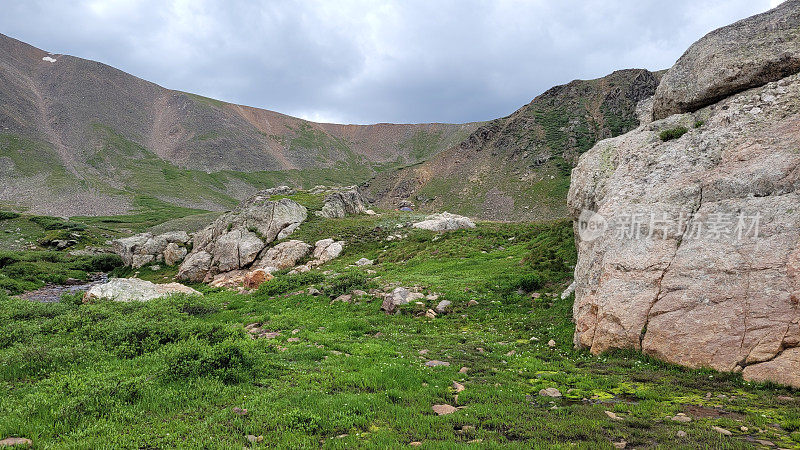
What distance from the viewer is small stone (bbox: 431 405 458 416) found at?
9.10 m

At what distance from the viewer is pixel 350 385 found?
11.1 metres

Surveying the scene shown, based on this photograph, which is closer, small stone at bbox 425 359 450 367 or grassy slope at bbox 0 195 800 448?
grassy slope at bbox 0 195 800 448

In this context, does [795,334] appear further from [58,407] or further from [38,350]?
[38,350]

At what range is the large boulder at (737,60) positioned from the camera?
1476 cm

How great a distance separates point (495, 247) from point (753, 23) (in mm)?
24450

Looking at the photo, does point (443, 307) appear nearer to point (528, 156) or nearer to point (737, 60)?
point (737, 60)

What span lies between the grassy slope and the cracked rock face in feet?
3.30

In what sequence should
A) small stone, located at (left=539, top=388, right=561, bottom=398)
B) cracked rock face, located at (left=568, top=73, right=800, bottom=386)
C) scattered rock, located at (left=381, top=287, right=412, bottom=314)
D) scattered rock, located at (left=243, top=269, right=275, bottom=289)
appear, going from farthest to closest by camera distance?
scattered rock, located at (left=243, top=269, right=275, bottom=289) → scattered rock, located at (left=381, top=287, right=412, bottom=314) → cracked rock face, located at (left=568, top=73, right=800, bottom=386) → small stone, located at (left=539, top=388, right=561, bottom=398)

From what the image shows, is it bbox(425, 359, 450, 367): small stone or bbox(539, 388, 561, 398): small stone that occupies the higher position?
bbox(539, 388, 561, 398): small stone

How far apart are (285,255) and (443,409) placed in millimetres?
38422

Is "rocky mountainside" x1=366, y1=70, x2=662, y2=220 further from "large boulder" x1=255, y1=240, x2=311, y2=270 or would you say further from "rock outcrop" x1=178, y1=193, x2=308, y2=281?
"large boulder" x1=255, y1=240, x2=311, y2=270

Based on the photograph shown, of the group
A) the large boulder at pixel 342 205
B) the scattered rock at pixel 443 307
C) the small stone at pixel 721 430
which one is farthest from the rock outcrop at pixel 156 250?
the small stone at pixel 721 430

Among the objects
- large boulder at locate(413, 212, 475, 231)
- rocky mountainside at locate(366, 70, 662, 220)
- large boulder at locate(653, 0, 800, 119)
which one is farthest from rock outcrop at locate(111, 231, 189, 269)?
rocky mountainside at locate(366, 70, 662, 220)

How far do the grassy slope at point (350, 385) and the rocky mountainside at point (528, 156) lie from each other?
9853 centimetres
